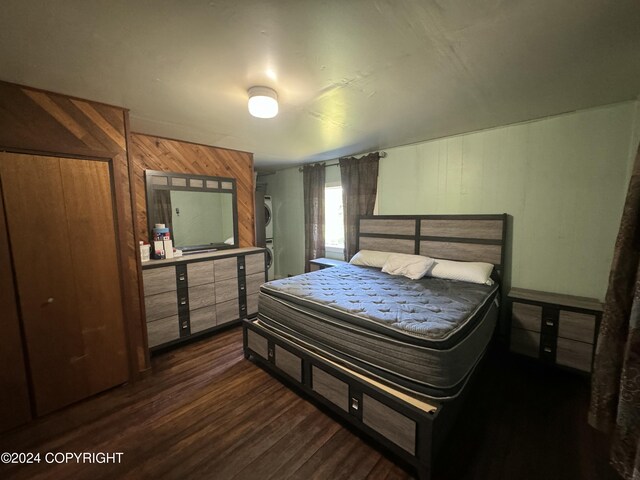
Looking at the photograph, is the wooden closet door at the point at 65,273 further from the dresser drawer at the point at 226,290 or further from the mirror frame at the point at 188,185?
the dresser drawer at the point at 226,290

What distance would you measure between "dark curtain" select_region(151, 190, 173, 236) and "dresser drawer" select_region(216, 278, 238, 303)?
3.06ft

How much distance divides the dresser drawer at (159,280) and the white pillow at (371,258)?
2248mm

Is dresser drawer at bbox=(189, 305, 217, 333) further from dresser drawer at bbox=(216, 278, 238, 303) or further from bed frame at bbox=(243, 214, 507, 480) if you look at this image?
bed frame at bbox=(243, 214, 507, 480)

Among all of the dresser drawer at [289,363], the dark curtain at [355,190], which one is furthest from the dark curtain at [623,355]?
the dark curtain at [355,190]

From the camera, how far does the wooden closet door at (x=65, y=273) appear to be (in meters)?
1.80

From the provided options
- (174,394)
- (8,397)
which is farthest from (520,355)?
(8,397)

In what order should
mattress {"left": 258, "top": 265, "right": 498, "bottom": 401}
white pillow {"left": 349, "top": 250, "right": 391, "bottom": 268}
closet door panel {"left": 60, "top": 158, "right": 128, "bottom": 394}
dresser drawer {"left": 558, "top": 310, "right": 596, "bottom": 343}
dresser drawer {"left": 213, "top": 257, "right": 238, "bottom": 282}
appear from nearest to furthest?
mattress {"left": 258, "top": 265, "right": 498, "bottom": 401}
closet door panel {"left": 60, "top": 158, "right": 128, "bottom": 394}
dresser drawer {"left": 558, "top": 310, "right": 596, "bottom": 343}
dresser drawer {"left": 213, "top": 257, "right": 238, "bottom": 282}
white pillow {"left": 349, "top": 250, "right": 391, "bottom": 268}

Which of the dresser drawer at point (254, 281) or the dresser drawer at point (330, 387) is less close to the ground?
the dresser drawer at point (254, 281)

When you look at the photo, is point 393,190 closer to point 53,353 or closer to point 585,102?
point 585,102

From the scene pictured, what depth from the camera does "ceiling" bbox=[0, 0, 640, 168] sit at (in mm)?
1162

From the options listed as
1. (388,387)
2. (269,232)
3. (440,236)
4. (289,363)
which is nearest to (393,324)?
(388,387)

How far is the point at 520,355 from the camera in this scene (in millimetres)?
2553

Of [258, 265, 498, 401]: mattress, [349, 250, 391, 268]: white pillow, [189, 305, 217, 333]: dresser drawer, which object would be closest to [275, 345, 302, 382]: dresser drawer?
[258, 265, 498, 401]: mattress

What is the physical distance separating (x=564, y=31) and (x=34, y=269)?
11.7ft
